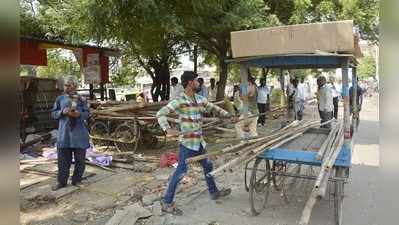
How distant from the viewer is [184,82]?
18.0 feet

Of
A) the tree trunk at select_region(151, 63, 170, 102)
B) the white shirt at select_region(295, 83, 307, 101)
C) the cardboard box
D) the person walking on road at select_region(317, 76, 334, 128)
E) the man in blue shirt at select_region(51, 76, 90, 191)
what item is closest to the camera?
the cardboard box

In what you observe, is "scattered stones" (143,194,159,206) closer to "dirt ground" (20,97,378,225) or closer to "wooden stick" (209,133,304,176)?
"dirt ground" (20,97,378,225)

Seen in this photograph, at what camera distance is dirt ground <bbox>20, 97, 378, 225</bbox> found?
5.36 meters

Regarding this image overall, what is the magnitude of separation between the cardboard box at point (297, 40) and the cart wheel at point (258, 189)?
4.46 ft

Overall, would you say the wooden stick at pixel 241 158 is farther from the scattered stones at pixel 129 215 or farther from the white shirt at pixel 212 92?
the white shirt at pixel 212 92

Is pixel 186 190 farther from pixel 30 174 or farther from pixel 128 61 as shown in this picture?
pixel 128 61

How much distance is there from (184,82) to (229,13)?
20.2 ft

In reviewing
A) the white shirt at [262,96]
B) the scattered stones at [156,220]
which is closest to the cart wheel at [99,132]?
the scattered stones at [156,220]

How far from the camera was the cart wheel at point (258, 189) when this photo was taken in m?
5.31

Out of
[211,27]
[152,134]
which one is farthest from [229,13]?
[152,134]

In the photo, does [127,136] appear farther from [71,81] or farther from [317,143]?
[317,143]

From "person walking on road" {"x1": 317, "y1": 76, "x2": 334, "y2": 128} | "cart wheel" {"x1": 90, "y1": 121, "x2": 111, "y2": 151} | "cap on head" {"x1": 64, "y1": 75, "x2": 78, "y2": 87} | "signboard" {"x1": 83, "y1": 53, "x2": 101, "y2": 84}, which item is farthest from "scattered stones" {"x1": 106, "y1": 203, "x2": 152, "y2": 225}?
"signboard" {"x1": 83, "y1": 53, "x2": 101, "y2": 84}

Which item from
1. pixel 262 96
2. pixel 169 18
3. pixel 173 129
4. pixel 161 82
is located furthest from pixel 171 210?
pixel 161 82

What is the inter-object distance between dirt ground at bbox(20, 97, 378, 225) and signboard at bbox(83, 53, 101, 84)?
5.41 metres
